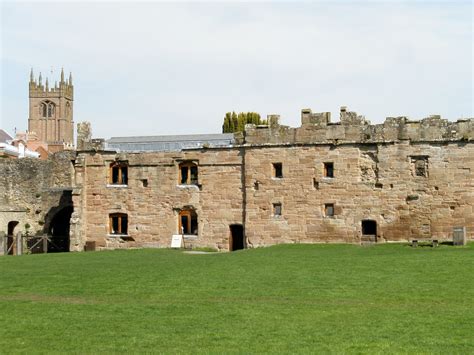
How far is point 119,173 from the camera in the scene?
44.6m

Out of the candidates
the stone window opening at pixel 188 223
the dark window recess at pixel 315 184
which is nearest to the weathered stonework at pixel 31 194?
the stone window opening at pixel 188 223

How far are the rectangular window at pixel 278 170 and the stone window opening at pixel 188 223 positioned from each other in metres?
5.18

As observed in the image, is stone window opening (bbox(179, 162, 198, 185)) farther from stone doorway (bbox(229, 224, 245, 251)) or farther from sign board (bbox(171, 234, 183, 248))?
stone doorway (bbox(229, 224, 245, 251))

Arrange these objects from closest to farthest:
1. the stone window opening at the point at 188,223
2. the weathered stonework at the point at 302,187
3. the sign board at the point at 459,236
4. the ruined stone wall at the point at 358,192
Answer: the sign board at the point at 459,236 → the ruined stone wall at the point at 358,192 → the weathered stonework at the point at 302,187 → the stone window opening at the point at 188,223

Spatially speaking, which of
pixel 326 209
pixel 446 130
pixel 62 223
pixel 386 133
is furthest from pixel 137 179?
pixel 446 130

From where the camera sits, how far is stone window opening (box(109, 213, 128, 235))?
145 ft

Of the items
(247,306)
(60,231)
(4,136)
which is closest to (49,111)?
(4,136)

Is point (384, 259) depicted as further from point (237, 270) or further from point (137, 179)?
point (137, 179)

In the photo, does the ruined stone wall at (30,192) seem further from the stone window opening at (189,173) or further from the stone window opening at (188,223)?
the stone window opening at (188,223)

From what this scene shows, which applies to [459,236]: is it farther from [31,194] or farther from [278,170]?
[31,194]

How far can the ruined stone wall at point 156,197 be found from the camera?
4250 centimetres

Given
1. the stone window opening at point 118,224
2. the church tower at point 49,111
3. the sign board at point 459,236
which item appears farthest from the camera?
the church tower at point 49,111

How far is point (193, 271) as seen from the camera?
86.7 feet

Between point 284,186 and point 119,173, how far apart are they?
32.8 ft
